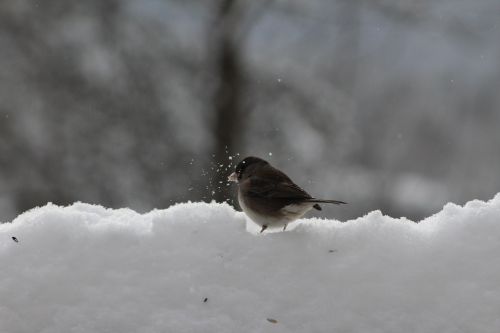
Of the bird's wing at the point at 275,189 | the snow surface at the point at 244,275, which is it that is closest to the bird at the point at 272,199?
the bird's wing at the point at 275,189

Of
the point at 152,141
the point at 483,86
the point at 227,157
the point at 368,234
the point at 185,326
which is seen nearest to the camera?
the point at 185,326

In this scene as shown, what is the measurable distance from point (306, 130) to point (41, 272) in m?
Result: 7.84

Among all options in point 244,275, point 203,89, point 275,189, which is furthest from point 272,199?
point 203,89

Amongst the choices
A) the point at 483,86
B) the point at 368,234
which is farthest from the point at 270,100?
the point at 368,234

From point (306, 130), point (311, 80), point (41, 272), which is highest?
point (311, 80)

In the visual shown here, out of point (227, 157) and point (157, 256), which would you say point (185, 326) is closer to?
point (157, 256)

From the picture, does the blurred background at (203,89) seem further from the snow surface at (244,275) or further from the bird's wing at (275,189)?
the snow surface at (244,275)

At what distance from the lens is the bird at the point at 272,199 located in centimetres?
307

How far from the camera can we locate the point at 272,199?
316 centimetres

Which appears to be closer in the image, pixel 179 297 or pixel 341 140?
pixel 179 297

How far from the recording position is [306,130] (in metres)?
9.33

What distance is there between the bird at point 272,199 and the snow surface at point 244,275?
3.75 ft

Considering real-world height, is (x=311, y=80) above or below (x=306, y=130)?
above

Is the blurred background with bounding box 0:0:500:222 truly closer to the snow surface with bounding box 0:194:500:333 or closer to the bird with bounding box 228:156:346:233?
the bird with bounding box 228:156:346:233
